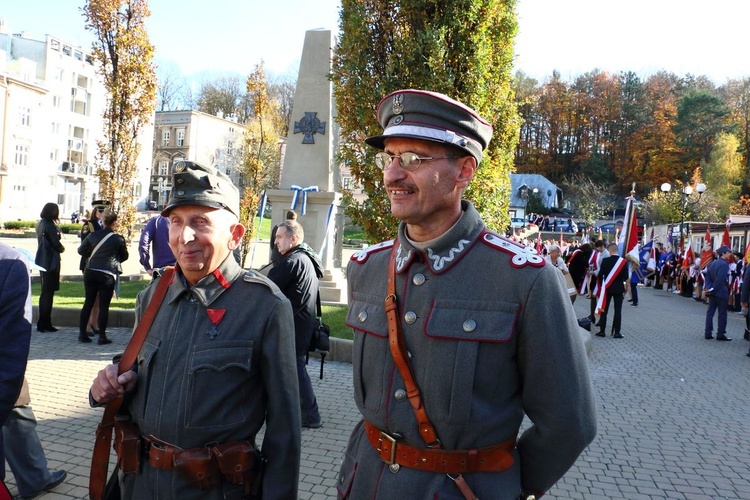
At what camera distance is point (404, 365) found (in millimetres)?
2256

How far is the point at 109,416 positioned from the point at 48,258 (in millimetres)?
8795

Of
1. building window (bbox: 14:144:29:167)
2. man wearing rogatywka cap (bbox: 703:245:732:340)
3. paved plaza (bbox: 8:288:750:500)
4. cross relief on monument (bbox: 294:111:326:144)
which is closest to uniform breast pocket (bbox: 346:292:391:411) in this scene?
paved plaza (bbox: 8:288:750:500)

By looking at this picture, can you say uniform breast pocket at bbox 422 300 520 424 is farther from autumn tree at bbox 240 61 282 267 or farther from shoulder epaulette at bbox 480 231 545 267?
autumn tree at bbox 240 61 282 267

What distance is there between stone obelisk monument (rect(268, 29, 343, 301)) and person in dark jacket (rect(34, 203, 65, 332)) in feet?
15.5

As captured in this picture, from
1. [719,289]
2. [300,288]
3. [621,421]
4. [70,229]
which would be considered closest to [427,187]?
[300,288]

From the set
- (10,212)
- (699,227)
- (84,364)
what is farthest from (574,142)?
(84,364)

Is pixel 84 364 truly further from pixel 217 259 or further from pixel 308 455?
pixel 217 259

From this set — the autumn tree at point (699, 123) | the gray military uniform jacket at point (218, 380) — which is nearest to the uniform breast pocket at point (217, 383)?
the gray military uniform jacket at point (218, 380)

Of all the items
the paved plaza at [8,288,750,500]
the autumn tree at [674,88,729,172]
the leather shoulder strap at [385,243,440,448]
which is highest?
the autumn tree at [674,88,729,172]

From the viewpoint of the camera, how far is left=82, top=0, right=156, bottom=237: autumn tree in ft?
53.5

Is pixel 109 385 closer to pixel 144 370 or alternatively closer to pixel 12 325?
pixel 144 370

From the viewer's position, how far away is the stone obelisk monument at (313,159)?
14.0 m

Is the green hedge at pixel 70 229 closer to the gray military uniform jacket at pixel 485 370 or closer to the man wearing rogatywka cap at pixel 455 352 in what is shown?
the man wearing rogatywka cap at pixel 455 352

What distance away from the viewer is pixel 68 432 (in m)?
6.00
